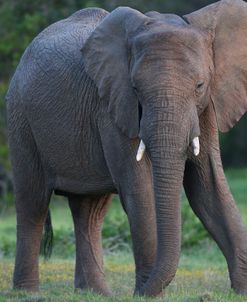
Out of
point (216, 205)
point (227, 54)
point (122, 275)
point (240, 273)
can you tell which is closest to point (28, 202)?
point (122, 275)

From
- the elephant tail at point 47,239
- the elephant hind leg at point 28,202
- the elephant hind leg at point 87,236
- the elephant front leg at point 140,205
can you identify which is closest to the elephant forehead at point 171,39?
the elephant front leg at point 140,205

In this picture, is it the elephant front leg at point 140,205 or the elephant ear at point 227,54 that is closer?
the elephant ear at point 227,54

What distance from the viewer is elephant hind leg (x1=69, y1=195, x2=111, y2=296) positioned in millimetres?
11133

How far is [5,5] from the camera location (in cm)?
2308

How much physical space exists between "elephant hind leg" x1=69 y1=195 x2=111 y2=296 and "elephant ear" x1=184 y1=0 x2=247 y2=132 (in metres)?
2.12

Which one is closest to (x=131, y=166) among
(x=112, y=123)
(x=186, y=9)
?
(x=112, y=123)

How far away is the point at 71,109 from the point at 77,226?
4.40ft

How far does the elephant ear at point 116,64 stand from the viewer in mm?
9383

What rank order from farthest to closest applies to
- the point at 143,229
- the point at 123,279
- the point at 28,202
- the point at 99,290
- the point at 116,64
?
the point at 123,279, the point at 28,202, the point at 99,290, the point at 116,64, the point at 143,229

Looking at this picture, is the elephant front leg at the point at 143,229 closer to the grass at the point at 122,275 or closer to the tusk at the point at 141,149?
the grass at the point at 122,275

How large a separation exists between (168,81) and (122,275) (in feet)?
11.7

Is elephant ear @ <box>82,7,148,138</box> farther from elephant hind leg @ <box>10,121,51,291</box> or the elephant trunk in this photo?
elephant hind leg @ <box>10,121,51,291</box>

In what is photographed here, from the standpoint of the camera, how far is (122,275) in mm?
12055

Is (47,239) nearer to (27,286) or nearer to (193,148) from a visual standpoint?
(27,286)
